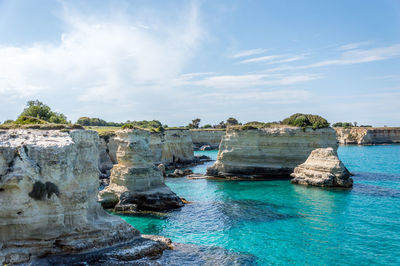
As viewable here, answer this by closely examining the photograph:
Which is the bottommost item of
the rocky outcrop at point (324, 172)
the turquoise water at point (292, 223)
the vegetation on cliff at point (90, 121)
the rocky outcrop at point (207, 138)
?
the turquoise water at point (292, 223)

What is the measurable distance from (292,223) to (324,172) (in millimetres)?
14935

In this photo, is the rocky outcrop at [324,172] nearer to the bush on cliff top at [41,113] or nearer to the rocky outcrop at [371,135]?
the bush on cliff top at [41,113]

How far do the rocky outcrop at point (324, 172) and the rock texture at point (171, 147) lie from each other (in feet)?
83.1

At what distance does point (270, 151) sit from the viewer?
41.2m

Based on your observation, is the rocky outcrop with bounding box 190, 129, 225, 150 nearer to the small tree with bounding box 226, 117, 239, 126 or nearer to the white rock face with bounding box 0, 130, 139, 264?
the small tree with bounding box 226, 117, 239, 126

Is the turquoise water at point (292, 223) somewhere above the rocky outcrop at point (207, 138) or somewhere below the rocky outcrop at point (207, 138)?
below

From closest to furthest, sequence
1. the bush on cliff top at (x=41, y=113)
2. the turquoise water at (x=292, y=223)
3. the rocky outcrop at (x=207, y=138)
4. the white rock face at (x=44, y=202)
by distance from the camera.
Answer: the white rock face at (x=44, y=202), the turquoise water at (x=292, y=223), the bush on cliff top at (x=41, y=113), the rocky outcrop at (x=207, y=138)

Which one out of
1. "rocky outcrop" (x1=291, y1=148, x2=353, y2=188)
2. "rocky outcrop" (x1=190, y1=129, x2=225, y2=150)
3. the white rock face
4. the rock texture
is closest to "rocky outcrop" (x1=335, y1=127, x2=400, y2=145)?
"rocky outcrop" (x1=190, y1=129, x2=225, y2=150)

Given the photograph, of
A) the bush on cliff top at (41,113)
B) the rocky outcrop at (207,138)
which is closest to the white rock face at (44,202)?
the bush on cliff top at (41,113)

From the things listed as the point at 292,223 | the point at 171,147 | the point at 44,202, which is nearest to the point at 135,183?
the point at 292,223

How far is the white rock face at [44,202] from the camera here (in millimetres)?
12008

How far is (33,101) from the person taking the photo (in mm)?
37969

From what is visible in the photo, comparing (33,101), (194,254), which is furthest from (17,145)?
(33,101)

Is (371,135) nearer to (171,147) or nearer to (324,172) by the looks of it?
(171,147)
